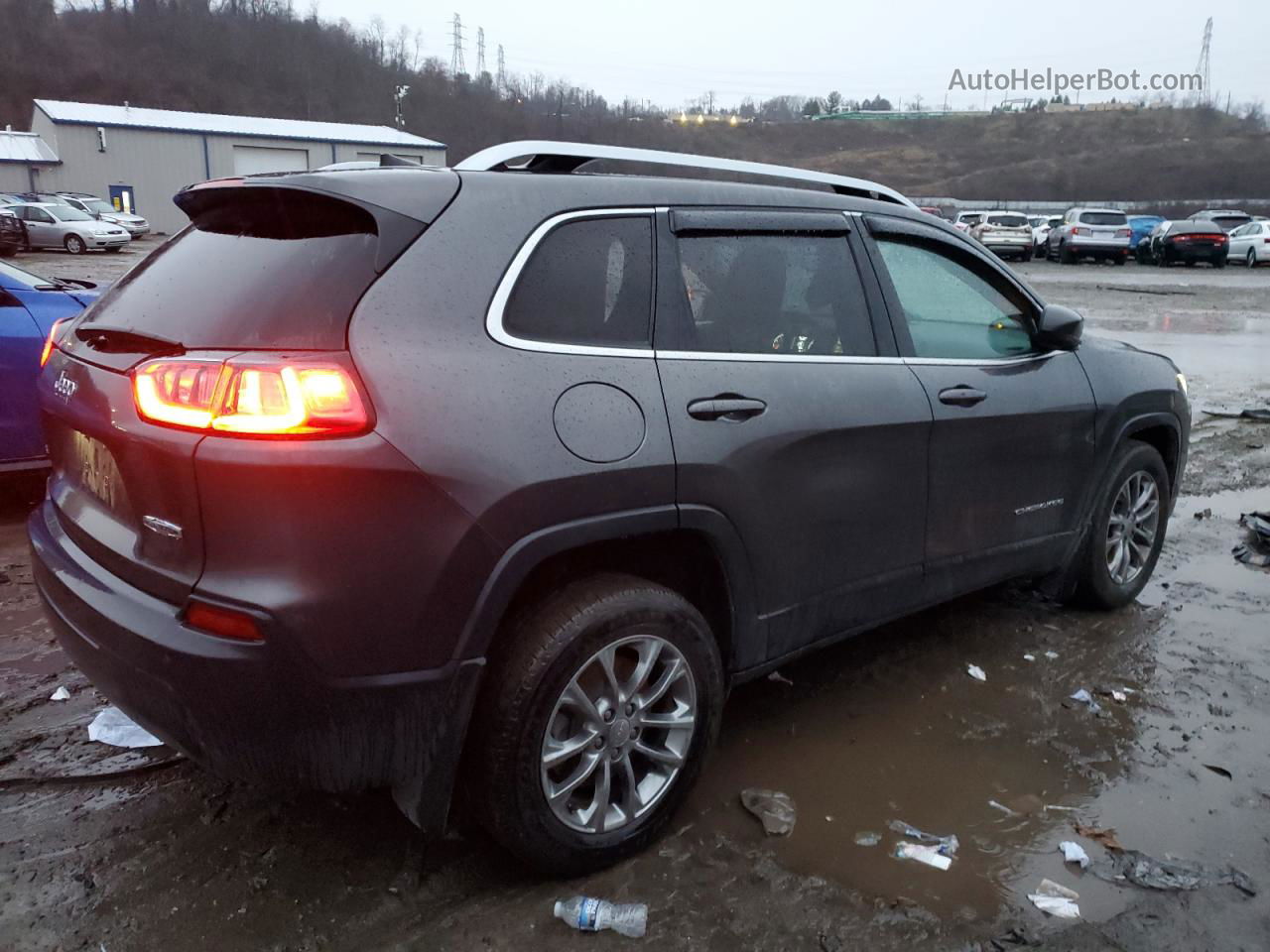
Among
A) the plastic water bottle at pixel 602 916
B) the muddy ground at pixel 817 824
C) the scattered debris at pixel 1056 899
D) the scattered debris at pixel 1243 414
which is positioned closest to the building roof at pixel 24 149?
the muddy ground at pixel 817 824

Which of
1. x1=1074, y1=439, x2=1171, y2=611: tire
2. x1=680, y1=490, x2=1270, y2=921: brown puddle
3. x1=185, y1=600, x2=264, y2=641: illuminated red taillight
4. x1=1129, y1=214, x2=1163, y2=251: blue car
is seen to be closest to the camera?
Answer: x1=185, y1=600, x2=264, y2=641: illuminated red taillight

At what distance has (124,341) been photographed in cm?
Result: 264

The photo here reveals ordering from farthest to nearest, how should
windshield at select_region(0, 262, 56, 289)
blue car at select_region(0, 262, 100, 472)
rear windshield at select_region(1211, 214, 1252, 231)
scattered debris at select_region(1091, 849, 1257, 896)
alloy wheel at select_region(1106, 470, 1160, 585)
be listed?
1. rear windshield at select_region(1211, 214, 1252, 231)
2. windshield at select_region(0, 262, 56, 289)
3. blue car at select_region(0, 262, 100, 472)
4. alloy wheel at select_region(1106, 470, 1160, 585)
5. scattered debris at select_region(1091, 849, 1257, 896)

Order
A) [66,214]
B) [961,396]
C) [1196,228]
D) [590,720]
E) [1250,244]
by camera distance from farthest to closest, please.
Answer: [66,214]
[1250,244]
[1196,228]
[961,396]
[590,720]

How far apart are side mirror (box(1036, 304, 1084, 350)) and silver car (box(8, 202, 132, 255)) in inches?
1247

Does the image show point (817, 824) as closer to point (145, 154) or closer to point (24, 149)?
point (145, 154)

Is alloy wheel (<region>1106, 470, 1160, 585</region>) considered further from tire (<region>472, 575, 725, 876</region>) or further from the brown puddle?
tire (<region>472, 575, 725, 876</region>)

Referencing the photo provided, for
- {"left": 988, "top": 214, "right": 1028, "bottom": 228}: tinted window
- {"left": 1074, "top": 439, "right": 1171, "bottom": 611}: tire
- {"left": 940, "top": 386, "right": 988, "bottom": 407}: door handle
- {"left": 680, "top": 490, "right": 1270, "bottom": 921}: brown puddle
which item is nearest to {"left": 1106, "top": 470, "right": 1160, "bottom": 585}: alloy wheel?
{"left": 1074, "top": 439, "right": 1171, "bottom": 611}: tire

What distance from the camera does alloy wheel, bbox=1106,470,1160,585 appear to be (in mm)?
4578

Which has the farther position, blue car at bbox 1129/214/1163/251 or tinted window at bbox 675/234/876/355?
blue car at bbox 1129/214/1163/251

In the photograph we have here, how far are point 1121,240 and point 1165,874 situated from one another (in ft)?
104

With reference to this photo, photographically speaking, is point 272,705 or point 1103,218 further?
point 1103,218

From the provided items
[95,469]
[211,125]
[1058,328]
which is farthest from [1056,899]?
[211,125]

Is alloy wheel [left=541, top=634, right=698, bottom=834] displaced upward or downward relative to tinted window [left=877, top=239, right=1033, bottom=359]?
downward
